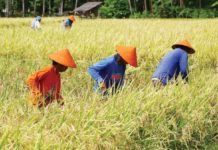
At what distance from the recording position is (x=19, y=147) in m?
3.54

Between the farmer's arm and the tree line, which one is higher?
the tree line

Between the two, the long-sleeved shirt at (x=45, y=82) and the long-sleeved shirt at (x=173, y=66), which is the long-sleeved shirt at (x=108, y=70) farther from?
the long-sleeved shirt at (x=173, y=66)

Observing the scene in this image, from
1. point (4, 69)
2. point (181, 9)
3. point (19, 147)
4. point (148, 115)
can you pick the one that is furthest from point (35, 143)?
point (181, 9)

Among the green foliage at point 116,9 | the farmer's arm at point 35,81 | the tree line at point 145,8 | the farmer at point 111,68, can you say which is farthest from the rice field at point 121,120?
the green foliage at point 116,9

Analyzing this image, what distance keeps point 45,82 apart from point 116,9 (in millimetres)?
48512

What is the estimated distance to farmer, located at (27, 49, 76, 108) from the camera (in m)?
4.75

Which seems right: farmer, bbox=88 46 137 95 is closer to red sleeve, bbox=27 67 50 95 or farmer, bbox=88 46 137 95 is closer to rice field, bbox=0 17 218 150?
rice field, bbox=0 17 218 150

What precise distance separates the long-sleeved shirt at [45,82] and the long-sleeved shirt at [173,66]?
1890 millimetres

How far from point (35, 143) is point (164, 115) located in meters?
1.82

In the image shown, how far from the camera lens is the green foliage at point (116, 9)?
5253 cm

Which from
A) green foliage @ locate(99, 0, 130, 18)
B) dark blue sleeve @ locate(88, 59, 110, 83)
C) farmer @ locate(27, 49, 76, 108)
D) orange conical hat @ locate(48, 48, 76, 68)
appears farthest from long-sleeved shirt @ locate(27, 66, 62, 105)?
green foliage @ locate(99, 0, 130, 18)

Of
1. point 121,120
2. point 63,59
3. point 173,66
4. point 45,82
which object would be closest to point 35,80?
point 45,82

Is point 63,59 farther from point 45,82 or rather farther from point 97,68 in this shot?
point 97,68

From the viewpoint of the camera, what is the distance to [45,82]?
4.86 metres
